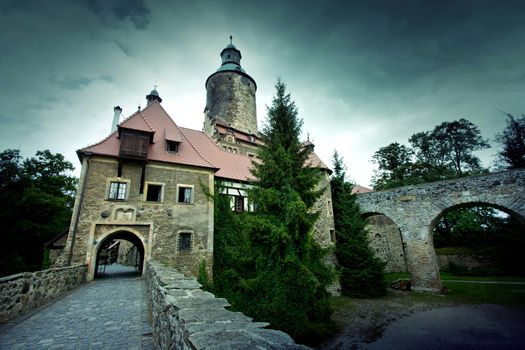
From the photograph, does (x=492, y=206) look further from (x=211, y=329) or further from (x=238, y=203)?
(x=211, y=329)

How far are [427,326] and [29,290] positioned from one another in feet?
42.5

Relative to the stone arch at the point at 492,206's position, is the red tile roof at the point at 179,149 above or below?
above

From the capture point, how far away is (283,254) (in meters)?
8.76

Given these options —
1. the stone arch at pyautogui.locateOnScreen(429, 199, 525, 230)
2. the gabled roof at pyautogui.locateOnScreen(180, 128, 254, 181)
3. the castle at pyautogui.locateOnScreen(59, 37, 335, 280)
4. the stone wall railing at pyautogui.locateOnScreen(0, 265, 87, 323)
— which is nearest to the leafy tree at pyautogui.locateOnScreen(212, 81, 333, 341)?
the castle at pyautogui.locateOnScreen(59, 37, 335, 280)

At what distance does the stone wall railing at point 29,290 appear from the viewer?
16.1 ft

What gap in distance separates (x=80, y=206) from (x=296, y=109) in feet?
36.0

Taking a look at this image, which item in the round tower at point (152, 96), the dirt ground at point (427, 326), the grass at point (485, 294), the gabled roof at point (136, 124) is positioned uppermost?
the round tower at point (152, 96)

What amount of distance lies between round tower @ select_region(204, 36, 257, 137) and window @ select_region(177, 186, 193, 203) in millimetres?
14983

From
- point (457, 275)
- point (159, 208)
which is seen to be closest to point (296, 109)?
point (159, 208)

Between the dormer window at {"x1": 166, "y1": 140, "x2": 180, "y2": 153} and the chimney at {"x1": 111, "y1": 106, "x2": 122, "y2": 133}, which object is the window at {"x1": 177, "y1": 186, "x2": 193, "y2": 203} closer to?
the dormer window at {"x1": 166, "y1": 140, "x2": 180, "y2": 153}

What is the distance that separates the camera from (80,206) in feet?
36.4

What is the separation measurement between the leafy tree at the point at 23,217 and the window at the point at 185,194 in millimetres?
11269

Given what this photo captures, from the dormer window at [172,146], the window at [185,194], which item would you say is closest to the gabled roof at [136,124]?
the dormer window at [172,146]

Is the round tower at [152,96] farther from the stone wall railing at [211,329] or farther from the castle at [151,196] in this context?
the stone wall railing at [211,329]
